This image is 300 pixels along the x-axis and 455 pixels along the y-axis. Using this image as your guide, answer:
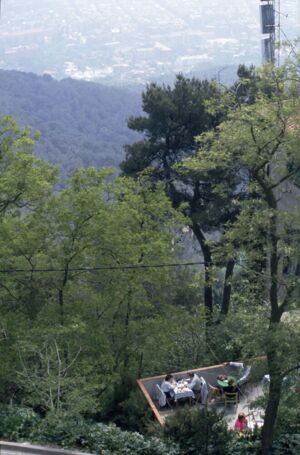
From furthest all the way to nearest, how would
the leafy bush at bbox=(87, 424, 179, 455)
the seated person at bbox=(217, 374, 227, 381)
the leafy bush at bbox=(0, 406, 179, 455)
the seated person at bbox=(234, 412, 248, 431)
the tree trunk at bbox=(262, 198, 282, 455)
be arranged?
the seated person at bbox=(217, 374, 227, 381) < the seated person at bbox=(234, 412, 248, 431) < the leafy bush at bbox=(87, 424, 179, 455) < the leafy bush at bbox=(0, 406, 179, 455) < the tree trunk at bbox=(262, 198, 282, 455)

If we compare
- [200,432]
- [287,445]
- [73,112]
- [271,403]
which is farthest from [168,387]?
[73,112]

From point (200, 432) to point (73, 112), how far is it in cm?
9364

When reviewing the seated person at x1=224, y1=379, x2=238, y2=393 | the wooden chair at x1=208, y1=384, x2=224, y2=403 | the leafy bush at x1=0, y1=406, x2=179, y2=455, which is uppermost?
the leafy bush at x1=0, y1=406, x2=179, y2=455

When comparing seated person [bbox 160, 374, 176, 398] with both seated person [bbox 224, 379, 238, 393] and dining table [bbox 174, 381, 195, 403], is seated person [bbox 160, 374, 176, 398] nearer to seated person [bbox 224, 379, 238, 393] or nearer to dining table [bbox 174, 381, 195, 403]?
dining table [bbox 174, 381, 195, 403]

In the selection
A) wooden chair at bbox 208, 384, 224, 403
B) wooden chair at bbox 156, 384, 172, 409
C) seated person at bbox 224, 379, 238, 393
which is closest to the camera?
seated person at bbox 224, 379, 238, 393

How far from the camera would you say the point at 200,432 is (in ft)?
35.7

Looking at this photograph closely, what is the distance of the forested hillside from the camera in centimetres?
7738

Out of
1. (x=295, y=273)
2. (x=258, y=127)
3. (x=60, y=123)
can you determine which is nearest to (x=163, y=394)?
(x=295, y=273)

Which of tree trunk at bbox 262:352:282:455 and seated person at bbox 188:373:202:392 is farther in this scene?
seated person at bbox 188:373:202:392

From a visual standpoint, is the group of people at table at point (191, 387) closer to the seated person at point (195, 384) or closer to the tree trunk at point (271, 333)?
the seated person at point (195, 384)

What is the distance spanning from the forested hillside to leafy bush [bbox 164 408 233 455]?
202 ft

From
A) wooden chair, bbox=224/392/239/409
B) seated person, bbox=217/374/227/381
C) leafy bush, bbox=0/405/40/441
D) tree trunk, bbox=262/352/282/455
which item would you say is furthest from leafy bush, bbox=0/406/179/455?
seated person, bbox=217/374/227/381

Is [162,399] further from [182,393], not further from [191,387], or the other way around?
[191,387]

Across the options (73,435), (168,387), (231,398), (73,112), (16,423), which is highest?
(16,423)
